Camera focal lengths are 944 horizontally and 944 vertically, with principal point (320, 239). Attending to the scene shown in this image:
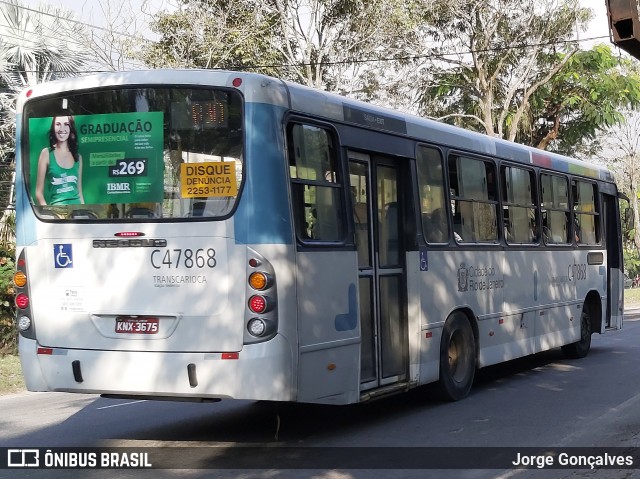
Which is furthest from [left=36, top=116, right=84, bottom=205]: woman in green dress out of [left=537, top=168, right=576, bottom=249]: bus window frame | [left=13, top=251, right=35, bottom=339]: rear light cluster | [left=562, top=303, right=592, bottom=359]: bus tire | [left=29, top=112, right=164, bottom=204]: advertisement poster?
[left=562, top=303, right=592, bottom=359]: bus tire

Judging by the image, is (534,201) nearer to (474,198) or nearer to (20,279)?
(474,198)

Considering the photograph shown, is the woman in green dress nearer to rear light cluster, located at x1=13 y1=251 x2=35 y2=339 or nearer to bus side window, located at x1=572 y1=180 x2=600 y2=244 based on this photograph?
rear light cluster, located at x1=13 y1=251 x2=35 y2=339

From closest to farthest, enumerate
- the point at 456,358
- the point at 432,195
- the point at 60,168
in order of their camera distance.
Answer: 1. the point at 60,168
2. the point at 432,195
3. the point at 456,358

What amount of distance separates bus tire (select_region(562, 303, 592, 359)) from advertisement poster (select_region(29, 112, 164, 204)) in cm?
957

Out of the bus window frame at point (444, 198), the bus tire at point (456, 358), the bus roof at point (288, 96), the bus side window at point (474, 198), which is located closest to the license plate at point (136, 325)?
the bus roof at point (288, 96)

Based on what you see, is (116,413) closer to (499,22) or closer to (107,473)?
(107,473)

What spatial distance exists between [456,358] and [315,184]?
12.4ft

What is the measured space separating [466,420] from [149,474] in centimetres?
384

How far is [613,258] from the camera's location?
16.9m

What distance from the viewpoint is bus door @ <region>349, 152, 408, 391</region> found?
9.14 m

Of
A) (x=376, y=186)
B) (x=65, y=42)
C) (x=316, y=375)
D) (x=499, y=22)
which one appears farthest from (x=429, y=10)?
(x=316, y=375)

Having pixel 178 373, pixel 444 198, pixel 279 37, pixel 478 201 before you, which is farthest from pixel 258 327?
pixel 279 37

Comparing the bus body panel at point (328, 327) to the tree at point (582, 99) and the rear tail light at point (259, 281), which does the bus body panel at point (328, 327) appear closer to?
the rear tail light at point (259, 281)

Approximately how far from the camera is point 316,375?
26.6 feet
